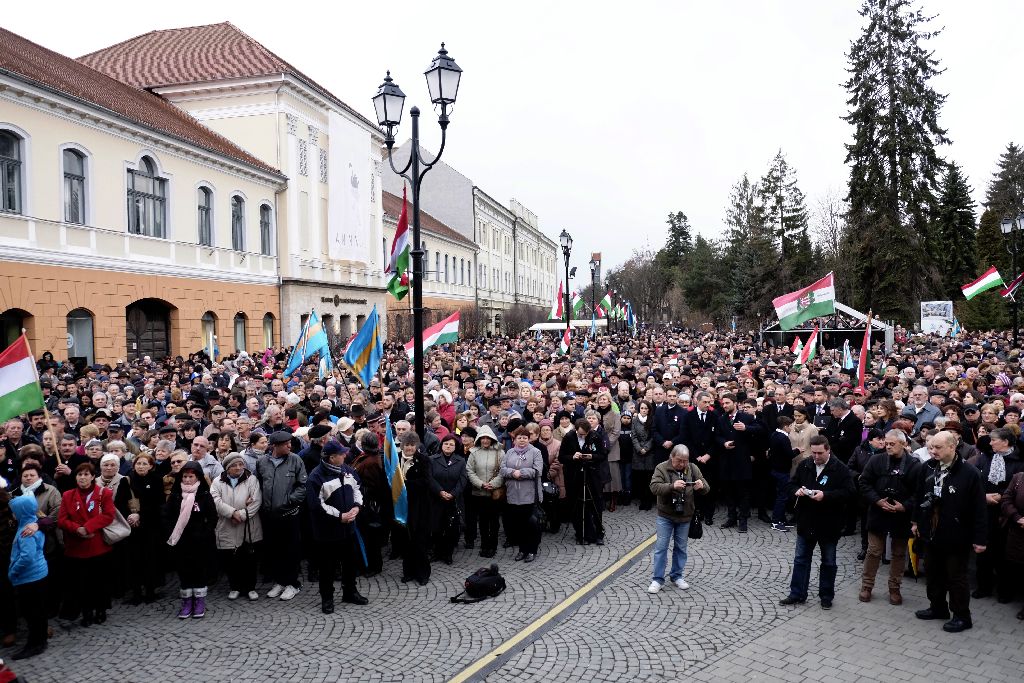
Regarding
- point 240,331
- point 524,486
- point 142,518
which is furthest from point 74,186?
point 524,486

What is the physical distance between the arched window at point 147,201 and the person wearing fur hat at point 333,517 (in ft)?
70.5

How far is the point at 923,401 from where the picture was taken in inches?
412

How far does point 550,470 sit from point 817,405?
4.77 meters

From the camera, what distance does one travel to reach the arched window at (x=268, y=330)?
109 feet

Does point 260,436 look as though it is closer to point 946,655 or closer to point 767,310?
point 946,655

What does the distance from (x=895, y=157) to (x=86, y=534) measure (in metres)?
48.9

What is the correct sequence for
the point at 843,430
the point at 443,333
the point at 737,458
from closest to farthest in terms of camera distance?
the point at 843,430, the point at 737,458, the point at 443,333

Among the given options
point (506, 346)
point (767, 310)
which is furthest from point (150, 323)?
point (767, 310)

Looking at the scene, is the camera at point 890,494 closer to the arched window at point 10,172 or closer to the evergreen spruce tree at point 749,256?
the arched window at point 10,172

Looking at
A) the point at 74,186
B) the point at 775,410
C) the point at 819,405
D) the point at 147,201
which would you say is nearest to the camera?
the point at 775,410

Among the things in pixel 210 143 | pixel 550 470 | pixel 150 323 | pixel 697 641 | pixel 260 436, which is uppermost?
pixel 210 143

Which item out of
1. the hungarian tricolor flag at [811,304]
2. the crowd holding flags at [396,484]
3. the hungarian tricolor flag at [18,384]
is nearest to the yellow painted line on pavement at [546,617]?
the crowd holding flags at [396,484]

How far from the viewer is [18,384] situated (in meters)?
8.34

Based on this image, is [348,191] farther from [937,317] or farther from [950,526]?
[950,526]
